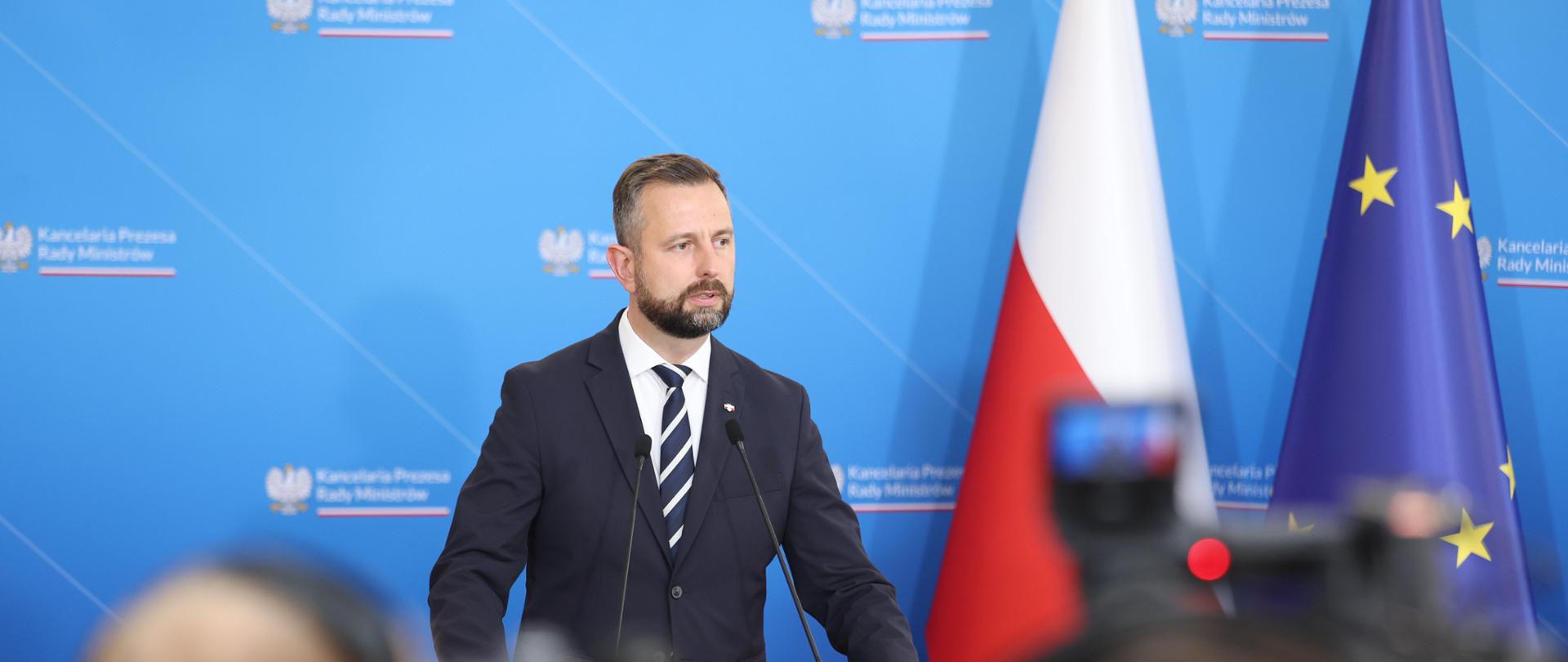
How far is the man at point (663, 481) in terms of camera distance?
222 centimetres

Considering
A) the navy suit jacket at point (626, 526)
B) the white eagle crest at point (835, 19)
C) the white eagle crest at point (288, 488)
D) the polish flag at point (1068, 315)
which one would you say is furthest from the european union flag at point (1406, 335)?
the white eagle crest at point (288, 488)

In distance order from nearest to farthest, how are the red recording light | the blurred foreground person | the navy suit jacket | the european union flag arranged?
the blurred foreground person < the red recording light < the navy suit jacket < the european union flag

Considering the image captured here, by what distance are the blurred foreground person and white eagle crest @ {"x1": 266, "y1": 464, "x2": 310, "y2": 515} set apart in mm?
2804

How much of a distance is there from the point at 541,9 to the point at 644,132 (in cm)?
41

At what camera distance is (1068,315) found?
2873 mm

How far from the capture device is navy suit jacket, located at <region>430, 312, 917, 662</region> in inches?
86.2

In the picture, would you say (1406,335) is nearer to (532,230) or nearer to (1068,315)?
(1068,315)

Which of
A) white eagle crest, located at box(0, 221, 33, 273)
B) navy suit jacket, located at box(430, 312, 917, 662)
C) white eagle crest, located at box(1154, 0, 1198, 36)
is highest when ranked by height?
white eagle crest, located at box(1154, 0, 1198, 36)

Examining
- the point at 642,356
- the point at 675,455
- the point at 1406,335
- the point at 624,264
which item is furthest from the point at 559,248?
the point at 1406,335

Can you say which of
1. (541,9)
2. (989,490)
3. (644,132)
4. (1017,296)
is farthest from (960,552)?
(541,9)

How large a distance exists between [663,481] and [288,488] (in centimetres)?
140

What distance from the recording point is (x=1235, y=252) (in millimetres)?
3238

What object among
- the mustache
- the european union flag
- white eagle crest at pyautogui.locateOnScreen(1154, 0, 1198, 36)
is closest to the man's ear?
the mustache

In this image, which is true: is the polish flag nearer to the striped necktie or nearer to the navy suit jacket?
the navy suit jacket
